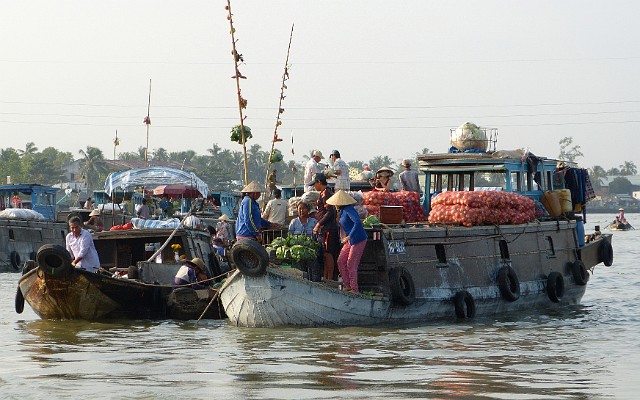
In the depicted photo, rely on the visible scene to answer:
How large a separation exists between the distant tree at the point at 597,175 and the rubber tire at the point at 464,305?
162268mm

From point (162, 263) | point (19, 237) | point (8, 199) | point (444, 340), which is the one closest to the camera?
point (444, 340)

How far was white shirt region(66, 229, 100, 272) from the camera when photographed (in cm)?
1616

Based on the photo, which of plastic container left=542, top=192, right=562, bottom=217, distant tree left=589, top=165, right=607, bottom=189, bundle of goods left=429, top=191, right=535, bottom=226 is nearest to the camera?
bundle of goods left=429, top=191, right=535, bottom=226

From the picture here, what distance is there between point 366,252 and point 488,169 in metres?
4.04

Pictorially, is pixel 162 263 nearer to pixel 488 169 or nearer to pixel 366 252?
pixel 366 252

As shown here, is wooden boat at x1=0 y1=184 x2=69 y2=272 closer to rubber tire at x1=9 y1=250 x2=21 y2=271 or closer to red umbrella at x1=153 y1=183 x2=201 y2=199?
rubber tire at x1=9 y1=250 x2=21 y2=271

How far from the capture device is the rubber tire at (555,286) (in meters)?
19.3

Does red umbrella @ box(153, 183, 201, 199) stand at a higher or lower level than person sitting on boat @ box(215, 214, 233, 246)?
higher

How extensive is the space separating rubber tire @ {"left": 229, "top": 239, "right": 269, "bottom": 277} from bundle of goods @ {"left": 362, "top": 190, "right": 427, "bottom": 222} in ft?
11.5

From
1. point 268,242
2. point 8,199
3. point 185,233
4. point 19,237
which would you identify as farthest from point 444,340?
point 8,199

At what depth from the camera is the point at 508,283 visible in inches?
706

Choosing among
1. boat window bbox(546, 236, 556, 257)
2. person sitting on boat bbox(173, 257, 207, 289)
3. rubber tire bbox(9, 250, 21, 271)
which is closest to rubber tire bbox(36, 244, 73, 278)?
person sitting on boat bbox(173, 257, 207, 289)

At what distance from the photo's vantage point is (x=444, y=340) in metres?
14.3

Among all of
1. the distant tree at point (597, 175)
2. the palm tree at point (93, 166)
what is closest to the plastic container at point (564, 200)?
the palm tree at point (93, 166)
